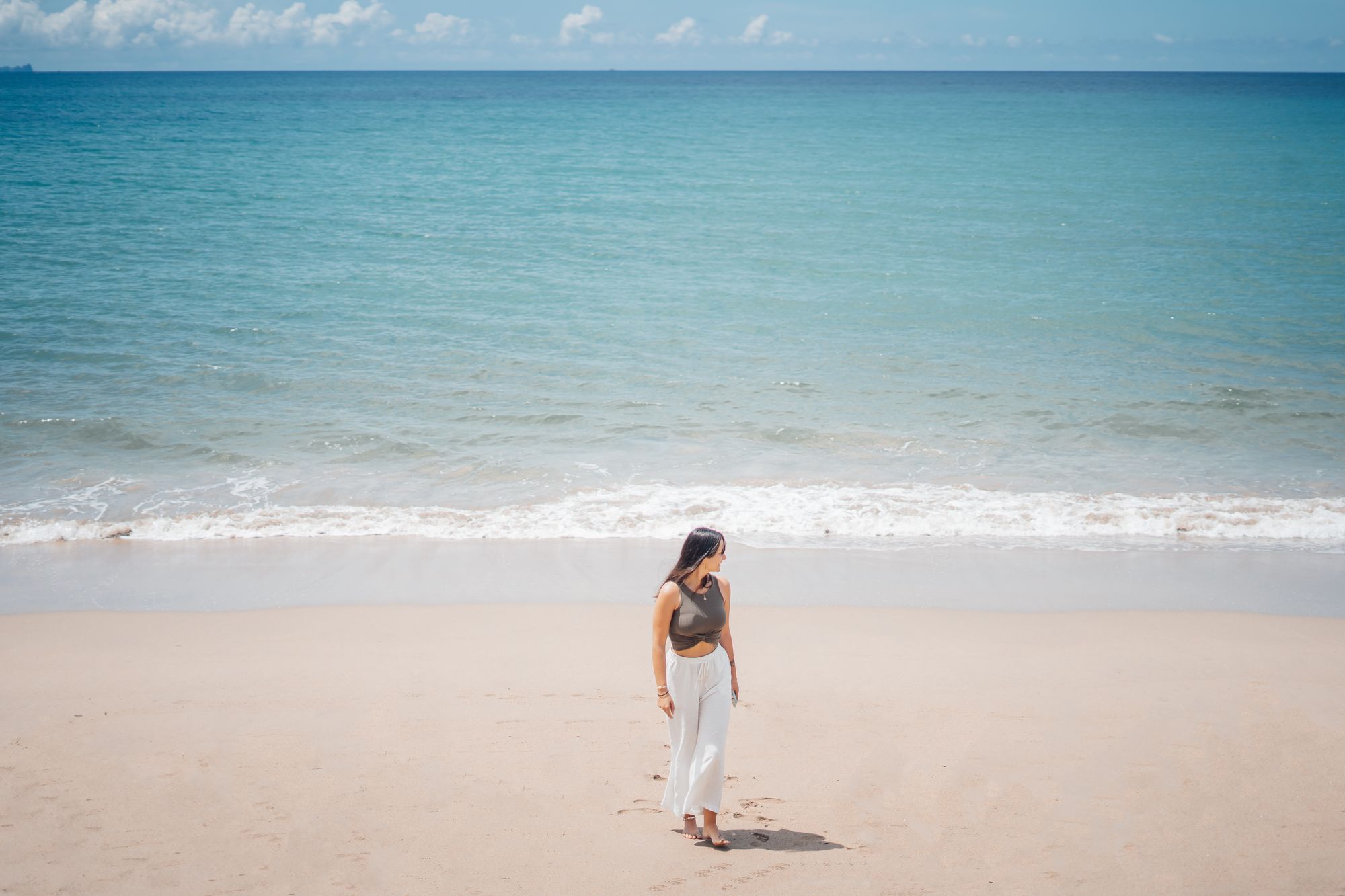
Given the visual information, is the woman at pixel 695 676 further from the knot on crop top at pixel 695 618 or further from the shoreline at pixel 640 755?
the shoreline at pixel 640 755

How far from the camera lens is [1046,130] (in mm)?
53562

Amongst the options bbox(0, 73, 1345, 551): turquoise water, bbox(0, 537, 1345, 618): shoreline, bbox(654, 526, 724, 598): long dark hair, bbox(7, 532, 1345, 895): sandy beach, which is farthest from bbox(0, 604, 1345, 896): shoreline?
bbox(0, 73, 1345, 551): turquoise water

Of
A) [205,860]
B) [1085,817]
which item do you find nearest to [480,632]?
[205,860]

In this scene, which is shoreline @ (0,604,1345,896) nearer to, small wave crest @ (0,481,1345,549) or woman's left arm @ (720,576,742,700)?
woman's left arm @ (720,576,742,700)

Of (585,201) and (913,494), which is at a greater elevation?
(585,201)

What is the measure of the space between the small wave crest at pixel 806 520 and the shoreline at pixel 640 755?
2103 mm

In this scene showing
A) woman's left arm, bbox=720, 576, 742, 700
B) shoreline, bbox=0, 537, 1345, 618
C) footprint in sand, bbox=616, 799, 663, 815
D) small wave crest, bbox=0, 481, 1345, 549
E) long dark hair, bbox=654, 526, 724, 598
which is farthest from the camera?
small wave crest, bbox=0, 481, 1345, 549

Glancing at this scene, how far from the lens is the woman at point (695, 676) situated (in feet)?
14.5

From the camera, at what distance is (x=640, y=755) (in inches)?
211

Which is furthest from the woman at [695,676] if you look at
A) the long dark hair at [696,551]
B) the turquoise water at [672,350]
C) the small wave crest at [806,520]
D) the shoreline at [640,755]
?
the turquoise water at [672,350]

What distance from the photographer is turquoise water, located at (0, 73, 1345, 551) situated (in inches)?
407

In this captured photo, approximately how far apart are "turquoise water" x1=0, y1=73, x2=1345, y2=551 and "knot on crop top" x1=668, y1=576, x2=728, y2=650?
16.3ft

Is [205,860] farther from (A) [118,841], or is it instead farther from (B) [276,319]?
(B) [276,319]

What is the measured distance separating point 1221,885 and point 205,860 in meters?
4.86
